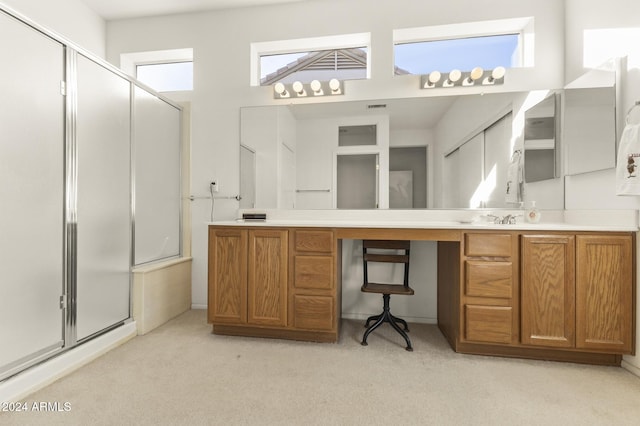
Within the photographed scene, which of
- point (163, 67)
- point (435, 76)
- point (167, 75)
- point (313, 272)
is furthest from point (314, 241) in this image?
point (163, 67)

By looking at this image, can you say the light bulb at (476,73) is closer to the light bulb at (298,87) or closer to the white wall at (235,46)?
the white wall at (235,46)

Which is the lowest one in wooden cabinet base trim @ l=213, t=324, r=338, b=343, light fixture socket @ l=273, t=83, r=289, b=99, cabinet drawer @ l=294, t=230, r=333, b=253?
wooden cabinet base trim @ l=213, t=324, r=338, b=343

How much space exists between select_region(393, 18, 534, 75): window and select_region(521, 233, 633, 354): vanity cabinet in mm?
1592

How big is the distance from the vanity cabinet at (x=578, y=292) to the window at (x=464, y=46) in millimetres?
1592

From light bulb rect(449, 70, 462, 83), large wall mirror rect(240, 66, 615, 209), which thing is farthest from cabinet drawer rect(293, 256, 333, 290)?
light bulb rect(449, 70, 462, 83)

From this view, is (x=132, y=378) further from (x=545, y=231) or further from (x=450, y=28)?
(x=450, y=28)

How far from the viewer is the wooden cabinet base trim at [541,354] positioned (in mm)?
1841

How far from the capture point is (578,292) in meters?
1.80

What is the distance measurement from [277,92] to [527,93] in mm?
2147

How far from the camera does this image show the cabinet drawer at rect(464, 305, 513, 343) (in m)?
1.89

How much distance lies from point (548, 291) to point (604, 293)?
0.30 m

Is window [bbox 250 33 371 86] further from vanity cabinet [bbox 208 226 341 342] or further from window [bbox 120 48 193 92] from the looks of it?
vanity cabinet [bbox 208 226 341 342]

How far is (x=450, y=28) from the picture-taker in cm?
259

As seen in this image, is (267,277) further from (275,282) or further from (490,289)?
(490,289)
